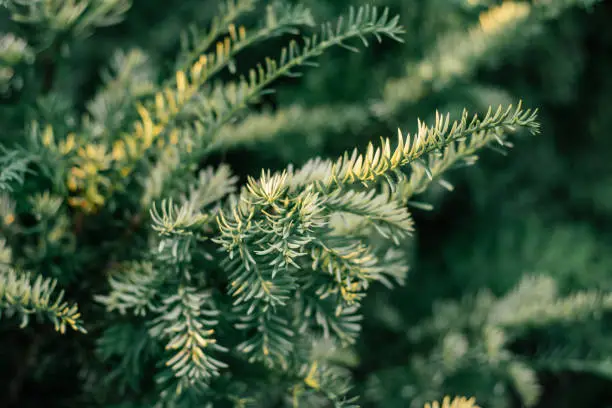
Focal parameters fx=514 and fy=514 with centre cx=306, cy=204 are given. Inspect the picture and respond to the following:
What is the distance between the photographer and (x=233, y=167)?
0.61 metres

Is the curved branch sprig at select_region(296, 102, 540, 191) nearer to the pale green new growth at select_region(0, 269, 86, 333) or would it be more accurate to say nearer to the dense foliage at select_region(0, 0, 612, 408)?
the dense foliage at select_region(0, 0, 612, 408)

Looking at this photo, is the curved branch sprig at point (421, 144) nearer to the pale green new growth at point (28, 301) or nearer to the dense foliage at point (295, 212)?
the dense foliage at point (295, 212)

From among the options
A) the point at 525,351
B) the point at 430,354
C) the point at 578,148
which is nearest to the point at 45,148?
the point at 430,354

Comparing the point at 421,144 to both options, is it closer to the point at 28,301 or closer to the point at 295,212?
the point at 295,212

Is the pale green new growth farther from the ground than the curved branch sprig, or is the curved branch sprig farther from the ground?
the curved branch sprig

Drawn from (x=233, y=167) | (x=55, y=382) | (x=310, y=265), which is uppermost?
(x=233, y=167)

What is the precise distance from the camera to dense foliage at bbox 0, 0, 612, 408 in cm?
31

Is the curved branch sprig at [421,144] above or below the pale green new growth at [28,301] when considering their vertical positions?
above

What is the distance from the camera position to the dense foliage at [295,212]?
0.31 m

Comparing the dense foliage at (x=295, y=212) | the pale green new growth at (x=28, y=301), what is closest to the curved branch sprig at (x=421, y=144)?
the dense foliage at (x=295, y=212)

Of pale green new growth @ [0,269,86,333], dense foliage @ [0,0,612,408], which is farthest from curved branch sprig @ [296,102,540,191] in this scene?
pale green new growth @ [0,269,86,333]

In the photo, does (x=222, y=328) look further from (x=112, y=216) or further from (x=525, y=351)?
(x=525, y=351)

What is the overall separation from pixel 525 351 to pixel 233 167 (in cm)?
41

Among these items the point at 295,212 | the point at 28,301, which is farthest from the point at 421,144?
the point at 28,301
